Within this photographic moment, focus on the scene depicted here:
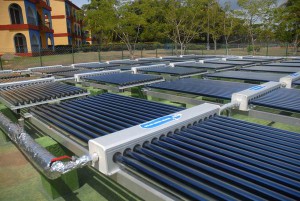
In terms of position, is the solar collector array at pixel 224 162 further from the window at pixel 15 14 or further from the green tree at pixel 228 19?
the window at pixel 15 14

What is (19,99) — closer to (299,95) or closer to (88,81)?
(88,81)

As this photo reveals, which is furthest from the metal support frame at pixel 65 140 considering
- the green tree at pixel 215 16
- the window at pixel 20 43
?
the green tree at pixel 215 16

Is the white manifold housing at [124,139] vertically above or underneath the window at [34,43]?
underneath

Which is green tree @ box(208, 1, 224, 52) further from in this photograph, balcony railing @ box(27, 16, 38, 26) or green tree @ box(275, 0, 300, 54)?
balcony railing @ box(27, 16, 38, 26)

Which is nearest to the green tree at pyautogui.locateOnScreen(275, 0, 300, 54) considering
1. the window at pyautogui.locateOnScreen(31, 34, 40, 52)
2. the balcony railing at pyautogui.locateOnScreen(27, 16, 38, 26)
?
the window at pyautogui.locateOnScreen(31, 34, 40, 52)

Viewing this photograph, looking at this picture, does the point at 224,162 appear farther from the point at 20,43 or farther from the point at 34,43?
the point at 34,43
